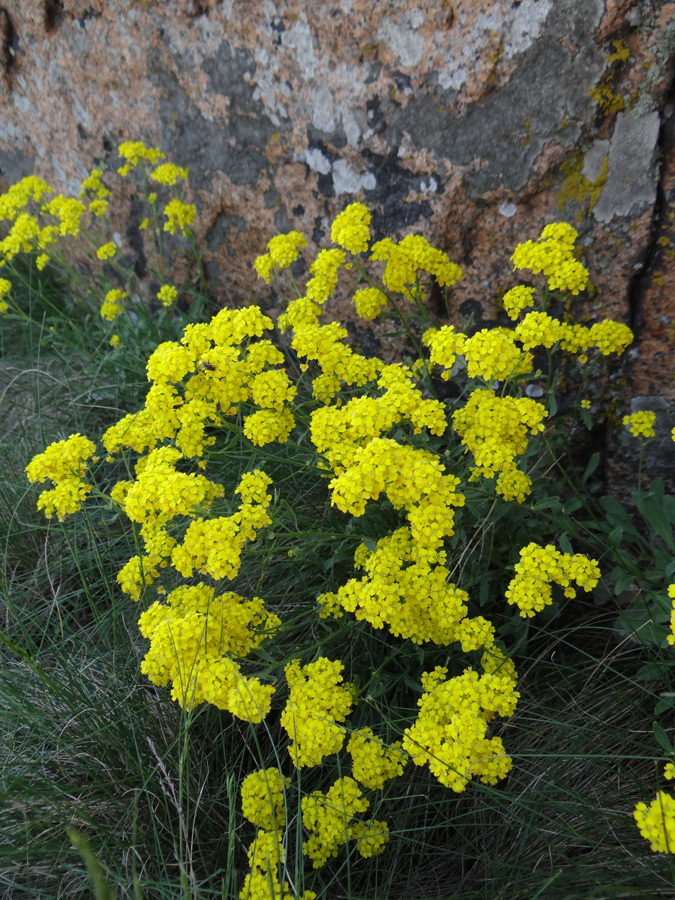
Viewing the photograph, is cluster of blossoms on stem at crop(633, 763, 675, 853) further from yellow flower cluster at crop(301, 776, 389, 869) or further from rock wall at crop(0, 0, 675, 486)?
rock wall at crop(0, 0, 675, 486)

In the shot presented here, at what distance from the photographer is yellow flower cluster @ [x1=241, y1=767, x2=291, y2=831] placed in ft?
6.76

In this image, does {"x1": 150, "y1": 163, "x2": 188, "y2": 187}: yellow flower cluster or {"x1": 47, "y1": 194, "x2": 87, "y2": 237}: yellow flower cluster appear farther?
{"x1": 47, "y1": 194, "x2": 87, "y2": 237}: yellow flower cluster

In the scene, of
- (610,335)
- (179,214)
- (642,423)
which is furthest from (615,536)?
(179,214)

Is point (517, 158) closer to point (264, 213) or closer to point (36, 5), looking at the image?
point (264, 213)

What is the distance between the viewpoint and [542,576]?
6.79 feet

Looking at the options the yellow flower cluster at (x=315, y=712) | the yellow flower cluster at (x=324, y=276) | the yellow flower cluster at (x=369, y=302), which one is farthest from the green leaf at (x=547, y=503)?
the yellow flower cluster at (x=324, y=276)

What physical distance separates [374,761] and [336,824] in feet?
0.64

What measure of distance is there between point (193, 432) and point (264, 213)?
5.51 feet

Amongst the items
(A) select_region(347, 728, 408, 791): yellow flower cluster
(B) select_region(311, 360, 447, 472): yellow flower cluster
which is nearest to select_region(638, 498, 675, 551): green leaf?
(B) select_region(311, 360, 447, 472): yellow flower cluster

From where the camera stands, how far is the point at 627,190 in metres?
2.48

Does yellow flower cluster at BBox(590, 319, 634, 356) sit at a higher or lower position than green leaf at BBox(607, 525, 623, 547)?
higher

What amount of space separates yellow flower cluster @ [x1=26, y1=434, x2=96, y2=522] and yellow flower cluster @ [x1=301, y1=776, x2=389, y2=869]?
3.93ft

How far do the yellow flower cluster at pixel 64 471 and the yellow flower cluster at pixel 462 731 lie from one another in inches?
51.3

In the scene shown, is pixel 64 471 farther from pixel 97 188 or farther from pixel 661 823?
pixel 97 188
